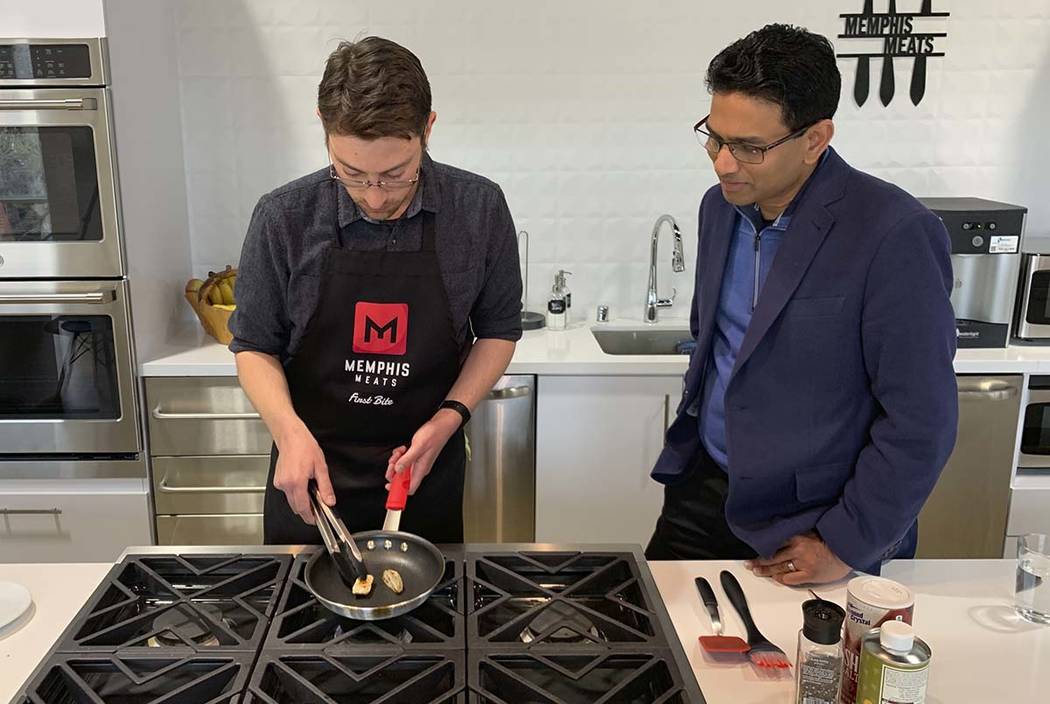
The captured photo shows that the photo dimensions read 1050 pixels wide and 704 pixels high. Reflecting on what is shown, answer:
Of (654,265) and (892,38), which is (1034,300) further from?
(654,265)

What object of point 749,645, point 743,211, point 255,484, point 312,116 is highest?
point 312,116

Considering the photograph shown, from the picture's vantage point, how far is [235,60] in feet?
10.3

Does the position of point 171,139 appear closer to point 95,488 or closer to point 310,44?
point 310,44

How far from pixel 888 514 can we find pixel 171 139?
2.55 meters

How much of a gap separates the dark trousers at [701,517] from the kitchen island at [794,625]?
0.29m

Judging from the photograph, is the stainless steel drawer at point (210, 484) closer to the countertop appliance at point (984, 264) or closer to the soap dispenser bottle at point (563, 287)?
the soap dispenser bottle at point (563, 287)

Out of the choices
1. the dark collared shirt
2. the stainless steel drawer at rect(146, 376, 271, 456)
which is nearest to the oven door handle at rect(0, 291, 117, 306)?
the stainless steel drawer at rect(146, 376, 271, 456)

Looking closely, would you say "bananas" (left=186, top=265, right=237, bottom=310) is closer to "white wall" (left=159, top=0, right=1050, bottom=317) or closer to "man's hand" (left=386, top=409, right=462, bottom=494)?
"white wall" (left=159, top=0, right=1050, bottom=317)

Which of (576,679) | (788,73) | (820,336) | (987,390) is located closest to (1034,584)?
(820,336)

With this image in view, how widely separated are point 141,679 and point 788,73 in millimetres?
1232

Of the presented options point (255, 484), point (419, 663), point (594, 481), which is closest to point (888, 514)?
point (419, 663)

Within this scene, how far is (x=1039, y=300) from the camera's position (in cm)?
290

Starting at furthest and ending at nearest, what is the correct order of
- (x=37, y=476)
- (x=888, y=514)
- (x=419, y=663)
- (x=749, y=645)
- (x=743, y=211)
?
1. (x=37, y=476)
2. (x=743, y=211)
3. (x=888, y=514)
4. (x=749, y=645)
5. (x=419, y=663)

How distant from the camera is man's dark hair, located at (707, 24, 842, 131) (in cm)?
142
